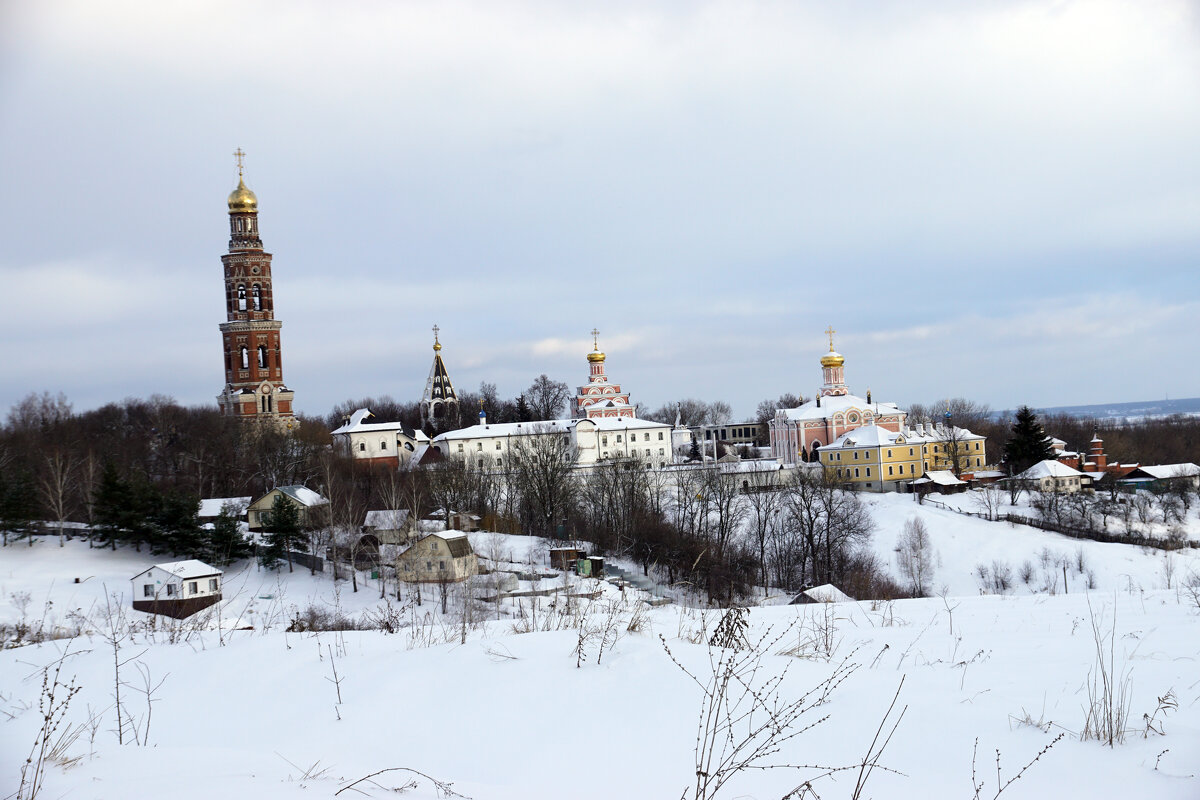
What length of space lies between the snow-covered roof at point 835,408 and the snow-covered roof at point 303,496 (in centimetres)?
3570

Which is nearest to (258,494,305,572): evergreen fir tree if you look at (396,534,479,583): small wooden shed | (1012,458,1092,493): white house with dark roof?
(396,534,479,583): small wooden shed

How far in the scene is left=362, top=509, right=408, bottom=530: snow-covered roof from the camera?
3206 cm

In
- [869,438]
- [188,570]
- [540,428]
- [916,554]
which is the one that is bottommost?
[916,554]

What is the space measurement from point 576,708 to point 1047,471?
5015cm

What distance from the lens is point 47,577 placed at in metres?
26.2

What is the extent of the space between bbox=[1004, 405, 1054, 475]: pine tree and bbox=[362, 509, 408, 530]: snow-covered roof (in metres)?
37.4

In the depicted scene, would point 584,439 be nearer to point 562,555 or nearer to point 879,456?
point 879,456

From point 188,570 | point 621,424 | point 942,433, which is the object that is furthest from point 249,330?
point 942,433

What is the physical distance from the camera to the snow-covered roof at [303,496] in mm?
34062

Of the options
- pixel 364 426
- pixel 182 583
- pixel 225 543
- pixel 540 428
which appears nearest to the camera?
pixel 182 583

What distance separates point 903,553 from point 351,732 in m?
35.6

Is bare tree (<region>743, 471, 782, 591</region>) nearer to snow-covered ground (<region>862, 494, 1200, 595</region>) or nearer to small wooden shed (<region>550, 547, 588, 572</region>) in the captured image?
snow-covered ground (<region>862, 494, 1200, 595</region>)

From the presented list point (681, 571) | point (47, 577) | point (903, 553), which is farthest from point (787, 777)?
point (903, 553)

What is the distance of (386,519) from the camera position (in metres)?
32.8
